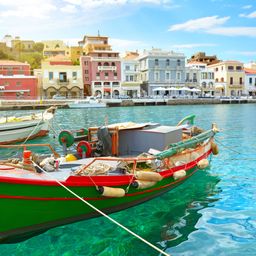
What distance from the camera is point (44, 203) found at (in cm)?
716

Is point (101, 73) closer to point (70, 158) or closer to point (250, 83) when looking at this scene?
point (250, 83)

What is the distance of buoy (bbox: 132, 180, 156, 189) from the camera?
8133mm

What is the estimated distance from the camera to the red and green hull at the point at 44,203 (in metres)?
6.83

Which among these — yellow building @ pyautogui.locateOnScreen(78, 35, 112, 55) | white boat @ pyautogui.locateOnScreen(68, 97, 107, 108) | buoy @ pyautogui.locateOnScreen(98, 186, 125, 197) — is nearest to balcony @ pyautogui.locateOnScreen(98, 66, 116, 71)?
yellow building @ pyautogui.locateOnScreen(78, 35, 112, 55)

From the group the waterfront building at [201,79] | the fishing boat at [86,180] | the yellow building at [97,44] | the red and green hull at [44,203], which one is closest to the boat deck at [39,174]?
the fishing boat at [86,180]

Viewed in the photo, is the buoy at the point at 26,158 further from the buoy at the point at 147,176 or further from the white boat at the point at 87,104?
the white boat at the point at 87,104

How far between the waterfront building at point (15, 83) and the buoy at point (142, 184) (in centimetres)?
6346

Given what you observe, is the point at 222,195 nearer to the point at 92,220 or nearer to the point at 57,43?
the point at 92,220

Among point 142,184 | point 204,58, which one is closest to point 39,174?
point 142,184

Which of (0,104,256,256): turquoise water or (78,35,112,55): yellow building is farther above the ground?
(78,35,112,55): yellow building

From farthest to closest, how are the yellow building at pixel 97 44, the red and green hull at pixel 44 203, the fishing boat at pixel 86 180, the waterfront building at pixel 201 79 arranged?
the yellow building at pixel 97 44 → the waterfront building at pixel 201 79 → the fishing boat at pixel 86 180 → the red and green hull at pixel 44 203

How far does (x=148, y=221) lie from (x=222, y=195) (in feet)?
11.0

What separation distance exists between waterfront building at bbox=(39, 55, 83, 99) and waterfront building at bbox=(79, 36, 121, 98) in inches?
86.7

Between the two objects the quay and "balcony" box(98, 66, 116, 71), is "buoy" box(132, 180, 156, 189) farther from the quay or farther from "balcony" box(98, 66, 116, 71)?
"balcony" box(98, 66, 116, 71)
